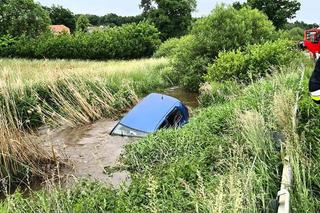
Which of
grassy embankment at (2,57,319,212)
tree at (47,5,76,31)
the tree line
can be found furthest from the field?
tree at (47,5,76,31)

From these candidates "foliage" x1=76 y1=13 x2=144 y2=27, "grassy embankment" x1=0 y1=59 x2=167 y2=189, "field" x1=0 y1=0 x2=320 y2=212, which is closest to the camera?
"field" x1=0 y1=0 x2=320 y2=212

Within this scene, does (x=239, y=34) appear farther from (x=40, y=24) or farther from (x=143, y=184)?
(x=40, y=24)

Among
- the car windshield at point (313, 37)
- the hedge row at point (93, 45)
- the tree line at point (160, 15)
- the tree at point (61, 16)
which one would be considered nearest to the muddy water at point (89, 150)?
the car windshield at point (313, 37)

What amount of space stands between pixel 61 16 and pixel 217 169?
2913 inches

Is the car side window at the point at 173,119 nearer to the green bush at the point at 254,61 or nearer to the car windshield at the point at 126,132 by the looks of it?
the car windshield at the point at 126,132

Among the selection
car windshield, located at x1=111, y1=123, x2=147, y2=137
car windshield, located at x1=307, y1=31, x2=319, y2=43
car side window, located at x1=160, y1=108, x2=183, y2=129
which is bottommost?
car windshield, located at x1=111, y1=123, x2=147, y2=137

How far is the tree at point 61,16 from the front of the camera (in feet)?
249

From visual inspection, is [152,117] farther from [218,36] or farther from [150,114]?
[218,36]

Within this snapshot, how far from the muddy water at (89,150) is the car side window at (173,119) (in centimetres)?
103

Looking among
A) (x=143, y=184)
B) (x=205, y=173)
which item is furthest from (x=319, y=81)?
(x=143, y=184)

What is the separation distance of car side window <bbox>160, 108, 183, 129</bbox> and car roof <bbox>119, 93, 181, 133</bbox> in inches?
4.9

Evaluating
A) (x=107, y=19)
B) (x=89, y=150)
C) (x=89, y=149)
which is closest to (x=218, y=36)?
(x=89, y=149)

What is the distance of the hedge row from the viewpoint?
113 feet

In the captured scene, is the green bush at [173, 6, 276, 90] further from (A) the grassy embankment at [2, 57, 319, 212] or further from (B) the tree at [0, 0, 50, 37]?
(B) the tree at [0, 0, 50, 37]
